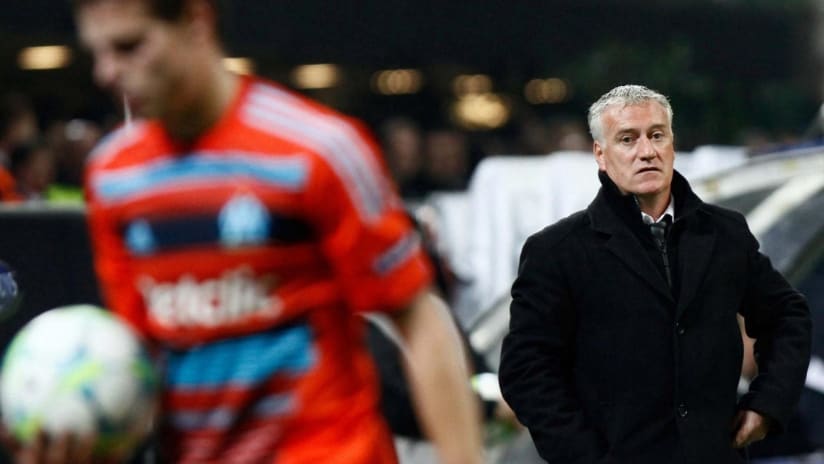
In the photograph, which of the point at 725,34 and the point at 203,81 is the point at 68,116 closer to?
the point at 203,81

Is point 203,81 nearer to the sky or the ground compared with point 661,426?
nearer to the sky

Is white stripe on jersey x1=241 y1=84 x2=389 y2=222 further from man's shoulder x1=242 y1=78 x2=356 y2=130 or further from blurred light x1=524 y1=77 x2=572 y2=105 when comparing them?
blurred light x1=524 y1=77 x2=572 y2=105

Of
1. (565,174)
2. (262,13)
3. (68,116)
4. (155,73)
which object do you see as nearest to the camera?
(155,73)

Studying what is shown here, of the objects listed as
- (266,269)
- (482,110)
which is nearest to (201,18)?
(266,269)

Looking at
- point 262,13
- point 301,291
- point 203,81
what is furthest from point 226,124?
point 262,13

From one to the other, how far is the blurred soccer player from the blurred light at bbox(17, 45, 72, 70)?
14077mm

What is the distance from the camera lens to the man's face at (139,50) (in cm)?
368

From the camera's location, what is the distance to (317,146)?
12.1 ft

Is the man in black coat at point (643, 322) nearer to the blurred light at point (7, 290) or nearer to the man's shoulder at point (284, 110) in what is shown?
the man's shoulder at point (284, 110)

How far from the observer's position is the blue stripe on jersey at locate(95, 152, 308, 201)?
146 inches

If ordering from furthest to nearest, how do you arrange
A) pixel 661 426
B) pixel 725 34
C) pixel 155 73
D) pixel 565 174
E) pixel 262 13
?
pixel 725 34 < pixel 262 13 < pixel 565 174 < pixel 661 426 < pixel 155 73

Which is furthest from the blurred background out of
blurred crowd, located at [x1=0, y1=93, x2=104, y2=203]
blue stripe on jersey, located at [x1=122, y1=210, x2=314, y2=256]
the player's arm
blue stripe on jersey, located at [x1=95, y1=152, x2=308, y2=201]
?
the player's arm

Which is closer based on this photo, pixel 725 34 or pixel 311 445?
pixel 311 445

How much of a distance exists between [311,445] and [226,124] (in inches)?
26.2
